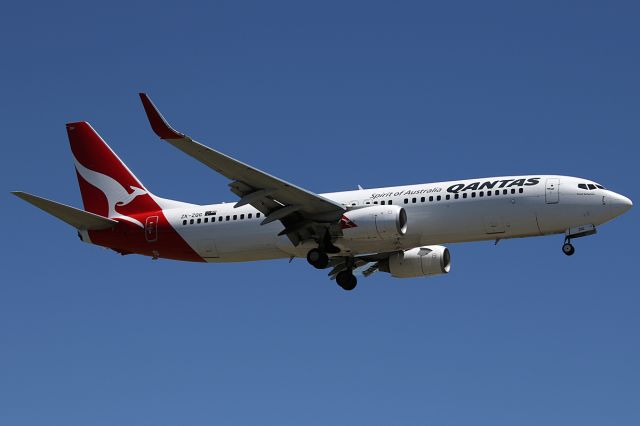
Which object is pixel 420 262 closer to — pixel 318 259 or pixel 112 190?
pixel 318 259

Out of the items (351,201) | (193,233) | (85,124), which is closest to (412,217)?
(351,201)

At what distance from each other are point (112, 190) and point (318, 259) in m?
11.8

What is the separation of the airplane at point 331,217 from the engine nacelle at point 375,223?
0.04 m

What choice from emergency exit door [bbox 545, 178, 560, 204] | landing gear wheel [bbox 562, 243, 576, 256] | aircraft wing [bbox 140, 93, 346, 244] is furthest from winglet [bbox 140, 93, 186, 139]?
landing gear wheel [bbox 562, 243, 576, 256]

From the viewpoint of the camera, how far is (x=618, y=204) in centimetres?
4516

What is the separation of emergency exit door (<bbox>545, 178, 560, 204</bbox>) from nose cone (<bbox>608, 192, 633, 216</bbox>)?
2.08 meters

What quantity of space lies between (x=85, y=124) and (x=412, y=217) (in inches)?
715

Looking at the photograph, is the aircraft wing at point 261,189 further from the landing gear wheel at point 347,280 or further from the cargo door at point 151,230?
the cargo door at point 151,230

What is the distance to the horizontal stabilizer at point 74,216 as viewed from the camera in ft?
156

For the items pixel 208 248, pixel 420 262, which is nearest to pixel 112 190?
pixel 208 248

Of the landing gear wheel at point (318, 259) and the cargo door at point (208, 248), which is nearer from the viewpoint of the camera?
the landing gear wheel at point (318, 259)

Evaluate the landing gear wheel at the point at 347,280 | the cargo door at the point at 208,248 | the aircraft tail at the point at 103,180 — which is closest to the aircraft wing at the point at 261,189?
the cargo door at the point at 208,248

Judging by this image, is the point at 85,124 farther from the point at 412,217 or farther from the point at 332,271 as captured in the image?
the point at 412,217

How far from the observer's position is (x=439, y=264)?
51.1m
